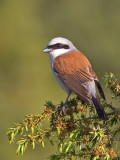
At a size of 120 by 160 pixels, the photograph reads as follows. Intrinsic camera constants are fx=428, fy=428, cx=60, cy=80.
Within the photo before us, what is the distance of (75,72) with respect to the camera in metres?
5.09

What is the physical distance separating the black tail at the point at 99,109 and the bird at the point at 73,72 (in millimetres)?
160

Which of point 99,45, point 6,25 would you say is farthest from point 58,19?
point 6,25

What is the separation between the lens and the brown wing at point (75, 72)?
193 inches

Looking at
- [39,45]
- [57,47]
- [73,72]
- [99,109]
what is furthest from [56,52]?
[39,45]

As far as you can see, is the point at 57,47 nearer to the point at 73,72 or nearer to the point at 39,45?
the point at 73,72

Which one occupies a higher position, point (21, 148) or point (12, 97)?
point (12, 97)

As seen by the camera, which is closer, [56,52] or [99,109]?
[99,109]

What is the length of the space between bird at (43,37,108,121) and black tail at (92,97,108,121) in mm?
160

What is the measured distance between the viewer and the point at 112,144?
11.5 feet

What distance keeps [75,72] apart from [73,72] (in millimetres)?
28

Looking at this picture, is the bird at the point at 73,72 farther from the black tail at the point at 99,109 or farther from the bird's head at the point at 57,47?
the black tail at the point at 99,109

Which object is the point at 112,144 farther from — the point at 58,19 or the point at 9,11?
the point at 58,19

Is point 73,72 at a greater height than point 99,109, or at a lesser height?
greater

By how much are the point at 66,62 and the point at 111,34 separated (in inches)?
304
